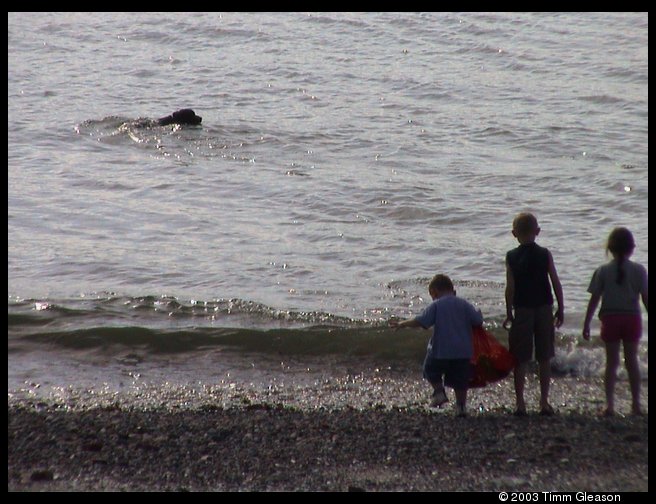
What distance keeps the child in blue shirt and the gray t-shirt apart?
89 centimetres

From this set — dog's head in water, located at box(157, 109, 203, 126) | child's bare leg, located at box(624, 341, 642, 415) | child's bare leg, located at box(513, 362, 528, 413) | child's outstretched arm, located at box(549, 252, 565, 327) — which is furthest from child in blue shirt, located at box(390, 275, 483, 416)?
dog's head in water, located at box(157, 109, 203, 126)

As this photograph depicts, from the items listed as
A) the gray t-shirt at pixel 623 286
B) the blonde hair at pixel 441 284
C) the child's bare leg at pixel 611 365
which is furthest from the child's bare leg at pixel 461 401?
the gray t-shirt at pixel 623 286

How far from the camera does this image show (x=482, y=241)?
13289 mm

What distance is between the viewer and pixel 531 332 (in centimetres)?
700

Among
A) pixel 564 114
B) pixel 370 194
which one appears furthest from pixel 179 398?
pixel 564 114

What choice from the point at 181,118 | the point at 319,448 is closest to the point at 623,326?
the point at 319,448

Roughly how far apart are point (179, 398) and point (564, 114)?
1568 cm

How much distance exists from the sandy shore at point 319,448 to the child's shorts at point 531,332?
0.46 metres

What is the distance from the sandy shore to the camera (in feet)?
19.1

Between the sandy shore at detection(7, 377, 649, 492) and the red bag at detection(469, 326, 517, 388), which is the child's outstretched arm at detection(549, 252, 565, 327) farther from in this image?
the sandy shore at detection(7, 377, 649, 492)

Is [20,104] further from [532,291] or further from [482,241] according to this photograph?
[532,291]

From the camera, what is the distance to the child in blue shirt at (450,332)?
22.8 feet

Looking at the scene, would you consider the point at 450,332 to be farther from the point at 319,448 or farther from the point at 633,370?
the point at 633,370
